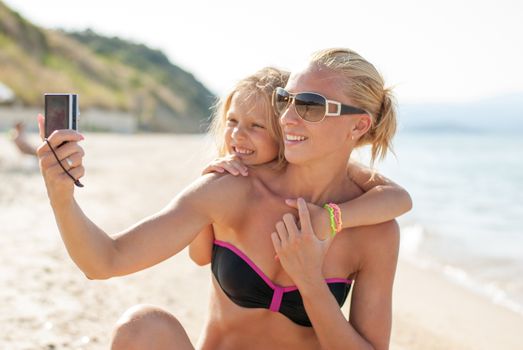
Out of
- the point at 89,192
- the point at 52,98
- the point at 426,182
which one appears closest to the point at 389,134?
the point at 52,98

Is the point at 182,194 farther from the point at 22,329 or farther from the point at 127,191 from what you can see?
the point at 127,191

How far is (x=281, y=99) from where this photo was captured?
2.79 meters

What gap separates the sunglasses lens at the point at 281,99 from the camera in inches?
108

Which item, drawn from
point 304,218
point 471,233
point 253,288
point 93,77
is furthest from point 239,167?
point 93,77

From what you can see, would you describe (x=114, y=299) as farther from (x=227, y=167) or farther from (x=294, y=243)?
(x=294, y=243)

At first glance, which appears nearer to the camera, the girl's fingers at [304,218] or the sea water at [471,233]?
the girl's fingers at [304,218]

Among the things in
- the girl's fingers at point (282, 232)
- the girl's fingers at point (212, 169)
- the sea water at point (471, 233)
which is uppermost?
the girl's fingers at point (212, 169)

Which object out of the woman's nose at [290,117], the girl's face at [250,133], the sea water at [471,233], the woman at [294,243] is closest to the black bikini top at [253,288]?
the woman at [294,243]

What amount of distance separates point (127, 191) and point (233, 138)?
10.2 metres

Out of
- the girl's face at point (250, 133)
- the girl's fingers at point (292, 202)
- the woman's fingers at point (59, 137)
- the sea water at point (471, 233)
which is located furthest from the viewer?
the sea water at point (471, 233)

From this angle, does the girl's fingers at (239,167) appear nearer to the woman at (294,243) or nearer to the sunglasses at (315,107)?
the woman at (294,243)

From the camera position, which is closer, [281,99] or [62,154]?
[62,154]

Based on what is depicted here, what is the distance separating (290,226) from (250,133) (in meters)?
0.88

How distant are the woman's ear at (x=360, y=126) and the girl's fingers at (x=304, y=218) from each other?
44cm
